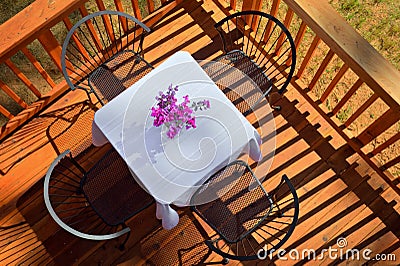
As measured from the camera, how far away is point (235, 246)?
3.27 m

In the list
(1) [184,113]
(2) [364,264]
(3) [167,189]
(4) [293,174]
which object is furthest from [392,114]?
(3) [167,189]

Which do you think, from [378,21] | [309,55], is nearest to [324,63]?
[309,55]

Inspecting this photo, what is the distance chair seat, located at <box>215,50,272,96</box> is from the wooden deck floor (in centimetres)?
43

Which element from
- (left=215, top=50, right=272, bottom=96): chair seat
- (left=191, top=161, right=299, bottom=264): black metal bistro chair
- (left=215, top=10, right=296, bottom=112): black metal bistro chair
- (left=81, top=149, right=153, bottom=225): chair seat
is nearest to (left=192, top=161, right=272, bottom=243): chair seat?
(left=191, top=161, right=299, bottom=264): black metal bistro chair

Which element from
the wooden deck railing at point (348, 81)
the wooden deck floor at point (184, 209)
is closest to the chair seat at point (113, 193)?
the wooden deck floor at point (184, 209)

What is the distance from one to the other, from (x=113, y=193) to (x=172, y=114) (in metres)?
0.73

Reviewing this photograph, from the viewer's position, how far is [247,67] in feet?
10.9

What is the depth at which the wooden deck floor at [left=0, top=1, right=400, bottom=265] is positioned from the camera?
328 cm

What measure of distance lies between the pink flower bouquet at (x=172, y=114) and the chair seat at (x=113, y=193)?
55 centimetres

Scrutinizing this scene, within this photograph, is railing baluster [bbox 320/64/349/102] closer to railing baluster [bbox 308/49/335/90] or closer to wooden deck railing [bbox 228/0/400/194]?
wooden deck railing [bbox 228/0/400/194]

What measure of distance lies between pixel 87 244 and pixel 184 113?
138 centimetres

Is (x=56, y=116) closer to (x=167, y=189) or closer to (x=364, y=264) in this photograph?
(x=167, y=189)

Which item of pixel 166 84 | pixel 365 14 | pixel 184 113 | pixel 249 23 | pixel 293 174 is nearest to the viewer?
pixel 184 113

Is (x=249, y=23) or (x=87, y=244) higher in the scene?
(x=249, y=23)
